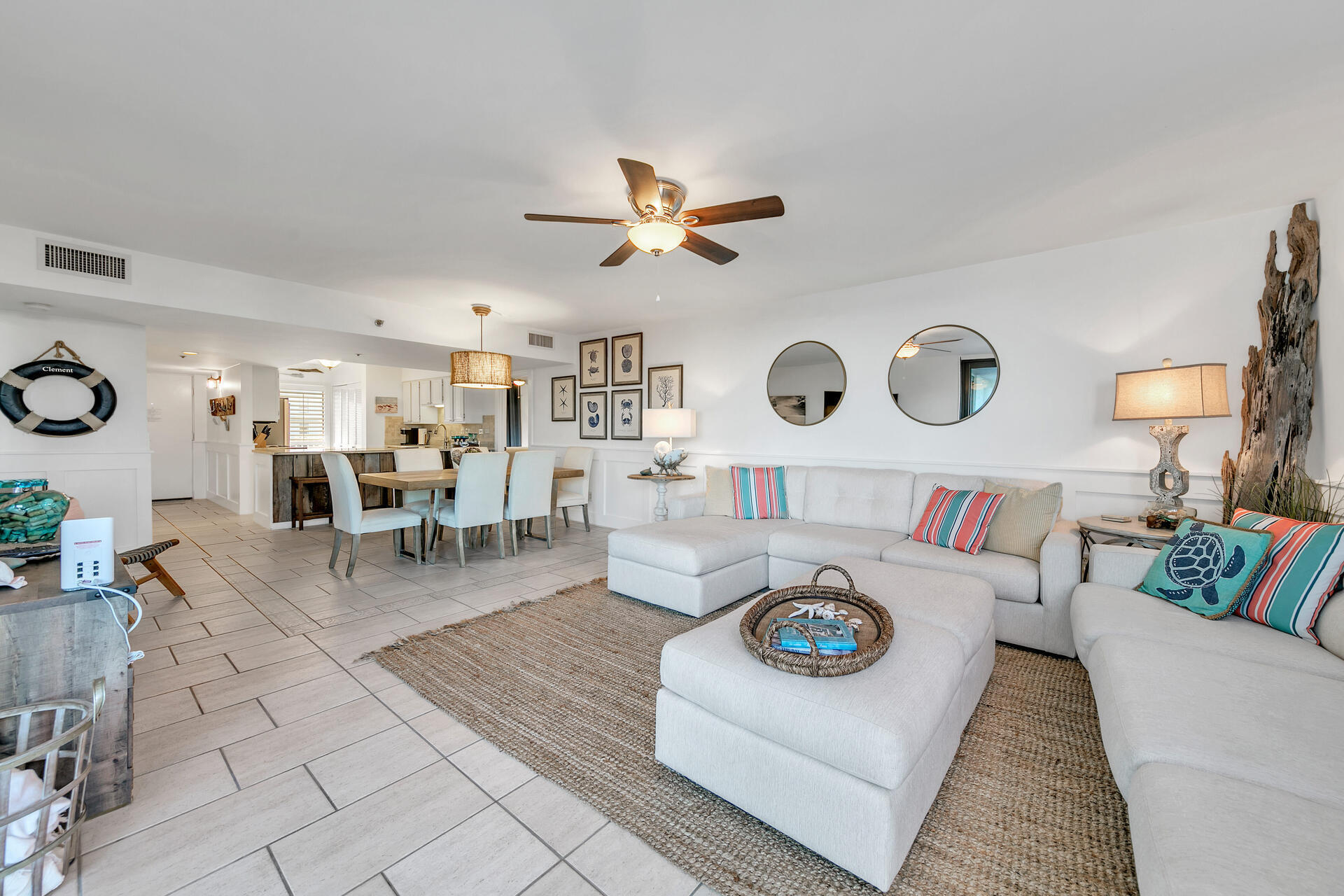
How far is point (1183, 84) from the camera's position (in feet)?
5.87

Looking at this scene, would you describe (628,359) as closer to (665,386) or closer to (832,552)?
(665,386)

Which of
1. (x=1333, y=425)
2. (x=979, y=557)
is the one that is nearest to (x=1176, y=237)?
(x=1333, y=425)

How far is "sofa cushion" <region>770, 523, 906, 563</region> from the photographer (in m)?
3.17

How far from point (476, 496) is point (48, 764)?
3091 mm

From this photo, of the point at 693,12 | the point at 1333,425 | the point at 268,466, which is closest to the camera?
the point at 693,12

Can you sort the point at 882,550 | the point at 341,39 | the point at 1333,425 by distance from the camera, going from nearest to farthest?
1. the point at 341,39
2. the point at 1333,425
3. the point at 882,550

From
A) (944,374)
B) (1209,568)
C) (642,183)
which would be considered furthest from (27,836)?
(944,374)

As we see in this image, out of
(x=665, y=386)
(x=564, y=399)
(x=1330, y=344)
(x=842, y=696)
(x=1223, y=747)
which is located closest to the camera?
(x=1223, y=747)

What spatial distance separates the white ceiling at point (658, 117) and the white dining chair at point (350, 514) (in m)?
1.53

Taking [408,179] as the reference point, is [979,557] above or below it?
below

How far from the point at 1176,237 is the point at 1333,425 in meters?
1.23

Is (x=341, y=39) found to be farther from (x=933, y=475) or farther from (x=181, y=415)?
(x=181, y=415)

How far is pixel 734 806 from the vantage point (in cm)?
161

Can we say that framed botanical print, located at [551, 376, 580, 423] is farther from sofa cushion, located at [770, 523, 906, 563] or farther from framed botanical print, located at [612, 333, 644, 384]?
sofa cushion, located at [770, 523, 906, 563]
